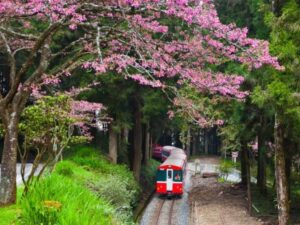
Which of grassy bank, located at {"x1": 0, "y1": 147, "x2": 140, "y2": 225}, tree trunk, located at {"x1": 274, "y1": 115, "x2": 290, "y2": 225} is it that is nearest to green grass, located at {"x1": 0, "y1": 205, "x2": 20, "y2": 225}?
grassy bank, located at {"x1": 0, "y1": 147, "x2": 140, "y2": 225}

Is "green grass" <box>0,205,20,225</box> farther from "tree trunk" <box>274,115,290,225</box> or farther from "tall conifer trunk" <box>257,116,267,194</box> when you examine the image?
"tall conifer trunk" <box>257,116,267,194</box>

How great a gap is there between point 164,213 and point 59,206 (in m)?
18.8

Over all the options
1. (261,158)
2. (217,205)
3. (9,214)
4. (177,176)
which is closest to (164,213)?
(217,205)

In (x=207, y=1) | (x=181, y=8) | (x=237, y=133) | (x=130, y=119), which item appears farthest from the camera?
(x=130, y=119)

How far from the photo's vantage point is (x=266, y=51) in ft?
29.6

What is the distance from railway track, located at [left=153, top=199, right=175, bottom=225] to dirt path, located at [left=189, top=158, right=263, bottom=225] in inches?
43.2

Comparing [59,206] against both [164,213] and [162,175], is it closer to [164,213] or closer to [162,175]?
[164,213]

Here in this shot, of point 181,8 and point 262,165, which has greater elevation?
point 181,8

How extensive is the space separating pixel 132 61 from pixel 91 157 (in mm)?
15426

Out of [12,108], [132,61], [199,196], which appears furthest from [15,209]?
[199,196]

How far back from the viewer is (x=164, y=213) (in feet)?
81.6

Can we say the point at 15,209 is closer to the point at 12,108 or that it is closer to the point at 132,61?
the point at 12,108

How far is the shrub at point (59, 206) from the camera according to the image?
6.36 m

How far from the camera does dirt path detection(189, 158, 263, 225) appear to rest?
21.3 meters
